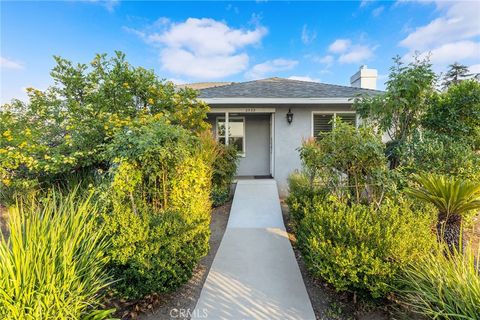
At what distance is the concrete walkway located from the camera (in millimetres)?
2756

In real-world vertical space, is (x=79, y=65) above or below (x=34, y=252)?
above

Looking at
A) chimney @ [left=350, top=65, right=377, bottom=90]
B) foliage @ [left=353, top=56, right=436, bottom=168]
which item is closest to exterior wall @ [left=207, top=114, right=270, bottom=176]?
foliage @ [left=353, top=56, right=436, bottom=168]

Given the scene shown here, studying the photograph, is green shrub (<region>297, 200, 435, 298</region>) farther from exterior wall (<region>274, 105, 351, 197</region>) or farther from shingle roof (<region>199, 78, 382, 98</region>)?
shingle roof (<region>199, 78, 382, 98</region>)

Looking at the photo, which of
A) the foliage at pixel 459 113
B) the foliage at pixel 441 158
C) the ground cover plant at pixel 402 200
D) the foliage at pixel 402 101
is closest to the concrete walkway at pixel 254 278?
the ground cover plant at pixel 402 200

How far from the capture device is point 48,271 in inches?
80.7

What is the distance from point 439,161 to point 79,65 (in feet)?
31.2

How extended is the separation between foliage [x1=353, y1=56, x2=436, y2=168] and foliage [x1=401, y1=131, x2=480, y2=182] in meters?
0.32

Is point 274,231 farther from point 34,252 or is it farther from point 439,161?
point 34,252

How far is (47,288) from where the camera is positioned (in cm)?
196

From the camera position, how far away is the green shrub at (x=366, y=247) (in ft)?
8.31

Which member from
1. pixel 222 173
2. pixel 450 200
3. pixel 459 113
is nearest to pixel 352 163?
pixel 450 200

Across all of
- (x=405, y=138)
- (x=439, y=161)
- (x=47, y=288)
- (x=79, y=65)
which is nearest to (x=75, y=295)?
(x=47, y=288)

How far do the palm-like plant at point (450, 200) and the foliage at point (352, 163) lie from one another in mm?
568

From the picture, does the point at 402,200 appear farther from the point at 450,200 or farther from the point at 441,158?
the point at 441,158
